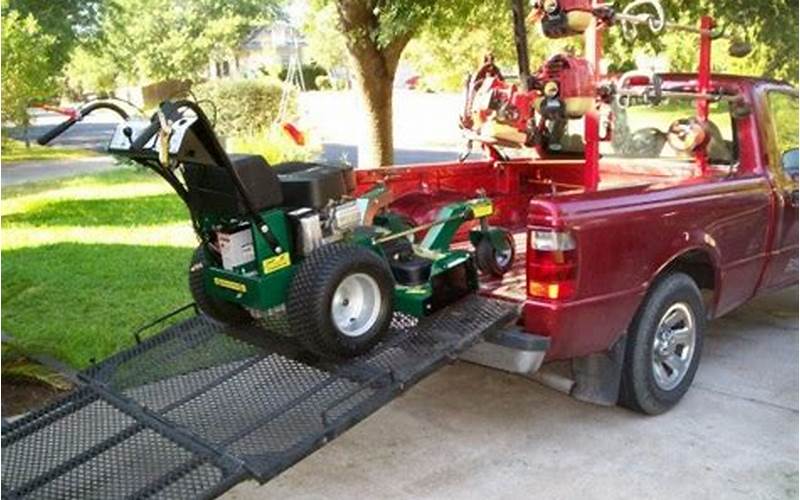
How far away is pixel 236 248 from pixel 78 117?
86 centimetres

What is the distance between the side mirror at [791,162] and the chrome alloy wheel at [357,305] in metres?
3.00

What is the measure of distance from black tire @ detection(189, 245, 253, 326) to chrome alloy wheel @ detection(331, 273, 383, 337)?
0.66 meters

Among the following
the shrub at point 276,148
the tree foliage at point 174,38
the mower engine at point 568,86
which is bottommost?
the shrub at point 276,148

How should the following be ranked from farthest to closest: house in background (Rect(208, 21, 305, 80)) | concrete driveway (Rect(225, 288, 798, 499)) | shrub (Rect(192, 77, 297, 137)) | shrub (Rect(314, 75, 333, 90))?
1. shrub (Rect(314, 75, 333, 90))
2. house in background (Rect(208, 21, 305, 80))
3. shrub (Rect(192, 77, 297, 137))
4. concrete driveway (Rect(225, 288, 798, 499))

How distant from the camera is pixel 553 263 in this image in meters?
3.62

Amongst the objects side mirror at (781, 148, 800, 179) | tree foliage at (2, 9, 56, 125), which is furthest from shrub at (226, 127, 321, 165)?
side mirror at (781, 148, 800, 179)

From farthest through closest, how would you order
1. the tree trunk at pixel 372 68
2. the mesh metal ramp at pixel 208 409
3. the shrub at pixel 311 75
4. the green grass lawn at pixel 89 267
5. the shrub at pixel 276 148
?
the shrub at pixel 311 75, the shrub at pixel 276 148, the tree trunk at pixel 372 68, the green grass lawn at pixel 89 267, the mesh metal ramp at pixel 208 409

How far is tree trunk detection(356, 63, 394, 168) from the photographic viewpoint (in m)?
8.87

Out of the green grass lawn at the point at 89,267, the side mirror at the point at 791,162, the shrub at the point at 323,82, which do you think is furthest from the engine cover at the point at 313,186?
the shrub at the point at 323,82

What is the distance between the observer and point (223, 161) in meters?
3.32

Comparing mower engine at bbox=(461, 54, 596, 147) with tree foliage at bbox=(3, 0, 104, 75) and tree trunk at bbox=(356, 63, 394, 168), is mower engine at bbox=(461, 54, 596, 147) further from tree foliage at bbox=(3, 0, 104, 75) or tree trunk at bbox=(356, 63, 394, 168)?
tree foliage at bbox=(3, 0, 104, 75)

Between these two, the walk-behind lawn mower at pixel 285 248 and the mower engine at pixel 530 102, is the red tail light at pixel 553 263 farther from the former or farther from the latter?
the mower engine at pixel 530 102

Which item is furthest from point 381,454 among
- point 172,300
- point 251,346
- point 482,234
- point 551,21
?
point 172,300

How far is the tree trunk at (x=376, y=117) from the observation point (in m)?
8.87
